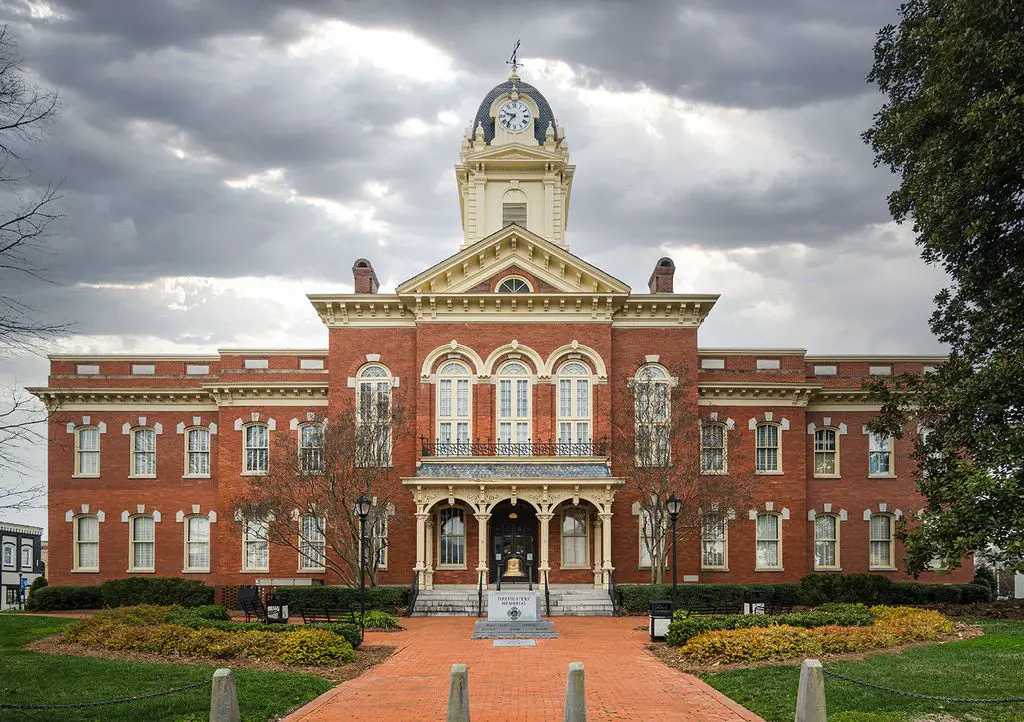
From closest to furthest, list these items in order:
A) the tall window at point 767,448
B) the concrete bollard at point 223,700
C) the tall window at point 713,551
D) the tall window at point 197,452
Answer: the concrete bollard at point 223,700, the tall window at point 713,551, the tall window at point 767,448, the tall window at point 197,452

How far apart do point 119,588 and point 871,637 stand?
968 inches

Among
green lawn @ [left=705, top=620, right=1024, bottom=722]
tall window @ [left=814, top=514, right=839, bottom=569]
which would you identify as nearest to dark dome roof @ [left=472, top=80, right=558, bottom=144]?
tall window @ [left=814, top=514, right=839, bottom=569]

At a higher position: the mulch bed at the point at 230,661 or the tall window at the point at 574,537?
the tall window at the point at 574,537

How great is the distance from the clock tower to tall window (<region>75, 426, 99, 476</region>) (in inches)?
665

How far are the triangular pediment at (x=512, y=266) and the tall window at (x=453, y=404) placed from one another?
2.97m

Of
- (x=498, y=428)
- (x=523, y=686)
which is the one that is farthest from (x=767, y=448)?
(x=523, y=686)

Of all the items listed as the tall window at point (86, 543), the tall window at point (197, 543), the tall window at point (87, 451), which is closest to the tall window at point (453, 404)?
the tall window at point (197, 543)

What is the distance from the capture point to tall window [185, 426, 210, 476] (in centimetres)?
3834

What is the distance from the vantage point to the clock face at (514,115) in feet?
137

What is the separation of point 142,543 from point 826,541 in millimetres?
26724

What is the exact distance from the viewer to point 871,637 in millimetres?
19984

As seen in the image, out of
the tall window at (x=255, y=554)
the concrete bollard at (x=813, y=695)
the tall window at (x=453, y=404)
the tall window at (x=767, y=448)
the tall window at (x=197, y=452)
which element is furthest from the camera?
the tall window at (x=197, y=452)

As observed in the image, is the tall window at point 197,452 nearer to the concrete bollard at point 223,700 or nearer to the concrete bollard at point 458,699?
the concrete bollard at point 223,700

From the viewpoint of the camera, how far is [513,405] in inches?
1388
